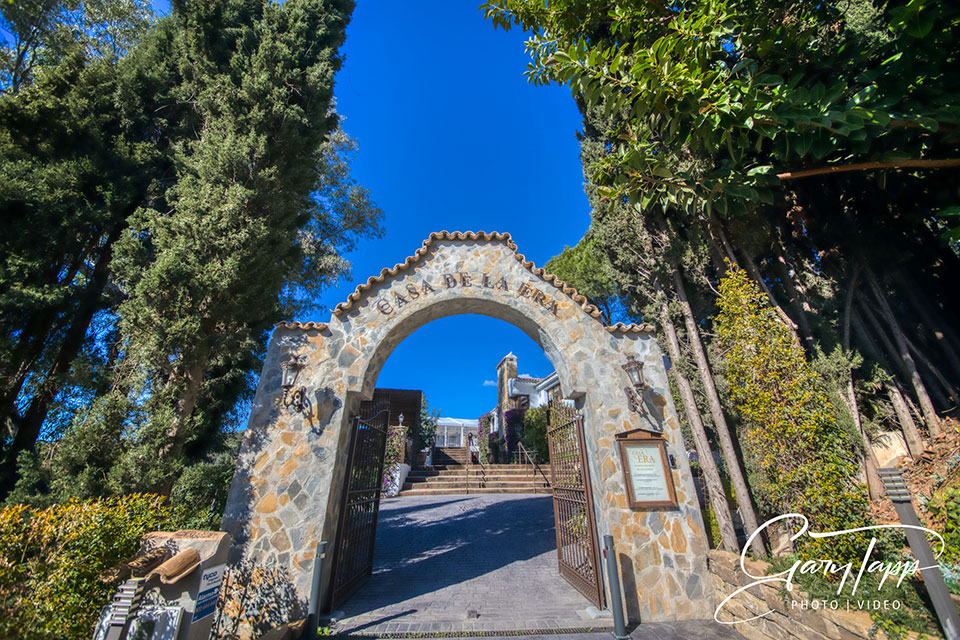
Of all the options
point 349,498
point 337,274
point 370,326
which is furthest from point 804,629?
point 337,274

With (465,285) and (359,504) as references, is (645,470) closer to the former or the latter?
(465,285)

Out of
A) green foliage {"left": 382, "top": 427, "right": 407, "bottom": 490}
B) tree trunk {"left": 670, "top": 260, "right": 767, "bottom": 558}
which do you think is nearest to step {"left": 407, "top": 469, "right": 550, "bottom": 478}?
green foliage {"left": 382, "top": 427, "right": 407, "bottom": 490}

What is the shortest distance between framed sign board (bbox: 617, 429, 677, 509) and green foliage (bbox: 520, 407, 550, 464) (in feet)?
39.1

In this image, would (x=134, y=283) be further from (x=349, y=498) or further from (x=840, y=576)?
(x=840, y=576)

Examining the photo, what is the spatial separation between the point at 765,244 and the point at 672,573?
573 centimetres

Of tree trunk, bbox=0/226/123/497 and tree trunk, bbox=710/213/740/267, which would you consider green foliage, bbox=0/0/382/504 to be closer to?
tree trunk, bbox=0/226/123/497

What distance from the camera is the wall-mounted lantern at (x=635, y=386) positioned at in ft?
18.7

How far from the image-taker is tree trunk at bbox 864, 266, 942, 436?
5605 mm

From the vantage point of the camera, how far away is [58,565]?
2.89 metres

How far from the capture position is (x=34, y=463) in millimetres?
5090

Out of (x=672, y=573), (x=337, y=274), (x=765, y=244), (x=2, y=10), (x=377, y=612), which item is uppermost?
(x=2, y=10)

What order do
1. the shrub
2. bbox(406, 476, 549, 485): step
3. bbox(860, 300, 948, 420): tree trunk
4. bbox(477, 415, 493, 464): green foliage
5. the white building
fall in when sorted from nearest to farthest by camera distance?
1. the shrub
2. bbox(860, 300, 948, 420): tree trunk
3. bbox(406, 476, 549, 485): step
4. bbox(477, 415, 493, 464): green foliage
5. the white building

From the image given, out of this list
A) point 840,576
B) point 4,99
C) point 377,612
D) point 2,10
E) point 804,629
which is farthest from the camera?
point 2,10

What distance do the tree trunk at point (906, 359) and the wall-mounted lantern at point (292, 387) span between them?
9.37 metres
